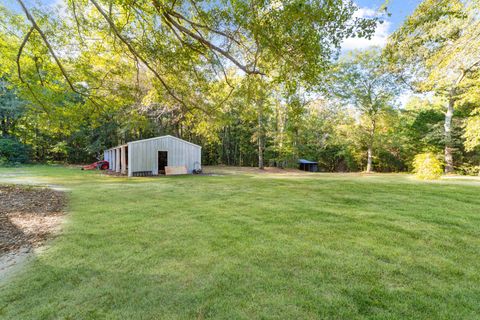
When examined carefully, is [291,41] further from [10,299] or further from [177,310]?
[10,299]

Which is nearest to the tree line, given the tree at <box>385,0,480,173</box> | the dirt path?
the tree at <box>385,0,480,173</box>

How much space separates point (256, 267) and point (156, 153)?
11.9 m

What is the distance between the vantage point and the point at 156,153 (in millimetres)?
13023

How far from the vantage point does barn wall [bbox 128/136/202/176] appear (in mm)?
12227

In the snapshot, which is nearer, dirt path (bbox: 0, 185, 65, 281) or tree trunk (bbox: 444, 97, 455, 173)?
dirt path (bbox: 0, 185, 65, 281)

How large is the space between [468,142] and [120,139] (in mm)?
27960

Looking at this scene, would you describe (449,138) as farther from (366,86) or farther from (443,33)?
(443,33)

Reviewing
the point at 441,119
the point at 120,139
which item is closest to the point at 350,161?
the point at 441,119

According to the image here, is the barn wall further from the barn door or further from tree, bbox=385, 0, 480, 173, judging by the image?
tree, bbox=385, 0, 480, 173

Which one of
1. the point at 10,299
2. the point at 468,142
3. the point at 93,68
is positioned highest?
the point at 93,68

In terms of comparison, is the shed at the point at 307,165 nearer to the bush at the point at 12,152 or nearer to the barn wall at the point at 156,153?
the barn wall at the point at 156,153

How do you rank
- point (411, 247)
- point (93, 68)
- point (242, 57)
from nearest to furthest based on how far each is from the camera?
1. point (411, 247)
2. point (242, 57)
3. point (93, 68)

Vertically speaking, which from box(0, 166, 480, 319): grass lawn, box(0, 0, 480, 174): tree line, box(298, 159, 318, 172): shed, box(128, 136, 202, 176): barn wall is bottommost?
box(0, 166, 480, 319): grass lawn

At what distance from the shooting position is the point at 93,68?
6801mm
